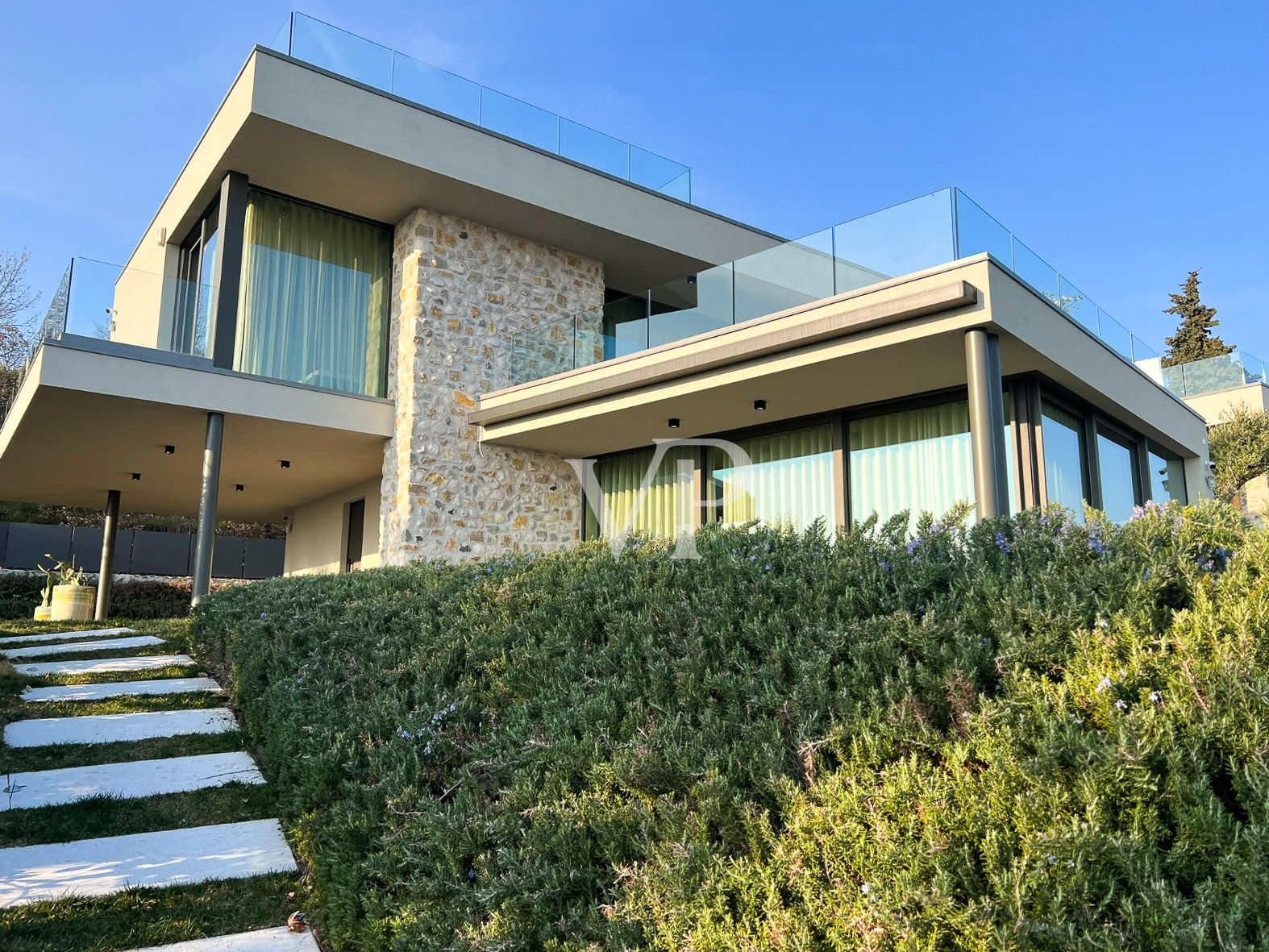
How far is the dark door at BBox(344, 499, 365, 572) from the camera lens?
14375 millimetres

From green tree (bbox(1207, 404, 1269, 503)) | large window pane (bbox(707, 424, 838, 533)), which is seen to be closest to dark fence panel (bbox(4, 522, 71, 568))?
large window pane (bbox(707, 424, 838, 533))

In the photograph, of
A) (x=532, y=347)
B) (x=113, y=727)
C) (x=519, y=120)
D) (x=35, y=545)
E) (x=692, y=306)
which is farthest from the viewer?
(x=35, y=545)

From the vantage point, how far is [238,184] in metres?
10.8

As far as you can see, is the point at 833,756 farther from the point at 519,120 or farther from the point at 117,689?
the point at 519,120

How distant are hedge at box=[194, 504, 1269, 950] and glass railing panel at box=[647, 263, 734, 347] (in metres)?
5.41

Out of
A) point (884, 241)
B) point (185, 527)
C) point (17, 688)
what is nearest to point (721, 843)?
point (17, 688)

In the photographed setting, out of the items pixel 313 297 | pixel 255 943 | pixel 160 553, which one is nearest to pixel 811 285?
pixel 313 297

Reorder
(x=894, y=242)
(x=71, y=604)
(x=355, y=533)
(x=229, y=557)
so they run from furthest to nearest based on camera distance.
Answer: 1. (x=229, y=557)
2. (x=71, y=604)
3. (x=355, y=533)
4. (x=894, y=242)

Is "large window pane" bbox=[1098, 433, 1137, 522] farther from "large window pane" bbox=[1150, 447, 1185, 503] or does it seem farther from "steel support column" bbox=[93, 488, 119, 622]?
"steel support column" bbox=[93, 488, 119, 622]

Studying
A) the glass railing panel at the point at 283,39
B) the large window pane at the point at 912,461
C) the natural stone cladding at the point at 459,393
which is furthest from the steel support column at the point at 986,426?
the glass railing panel at the point at 283,39

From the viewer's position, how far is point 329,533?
15586mm

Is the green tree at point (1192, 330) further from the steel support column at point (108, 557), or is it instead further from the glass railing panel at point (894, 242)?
the steel support column at point (108, 557)

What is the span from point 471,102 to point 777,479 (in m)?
6.39

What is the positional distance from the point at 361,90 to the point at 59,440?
6673 millimetres
